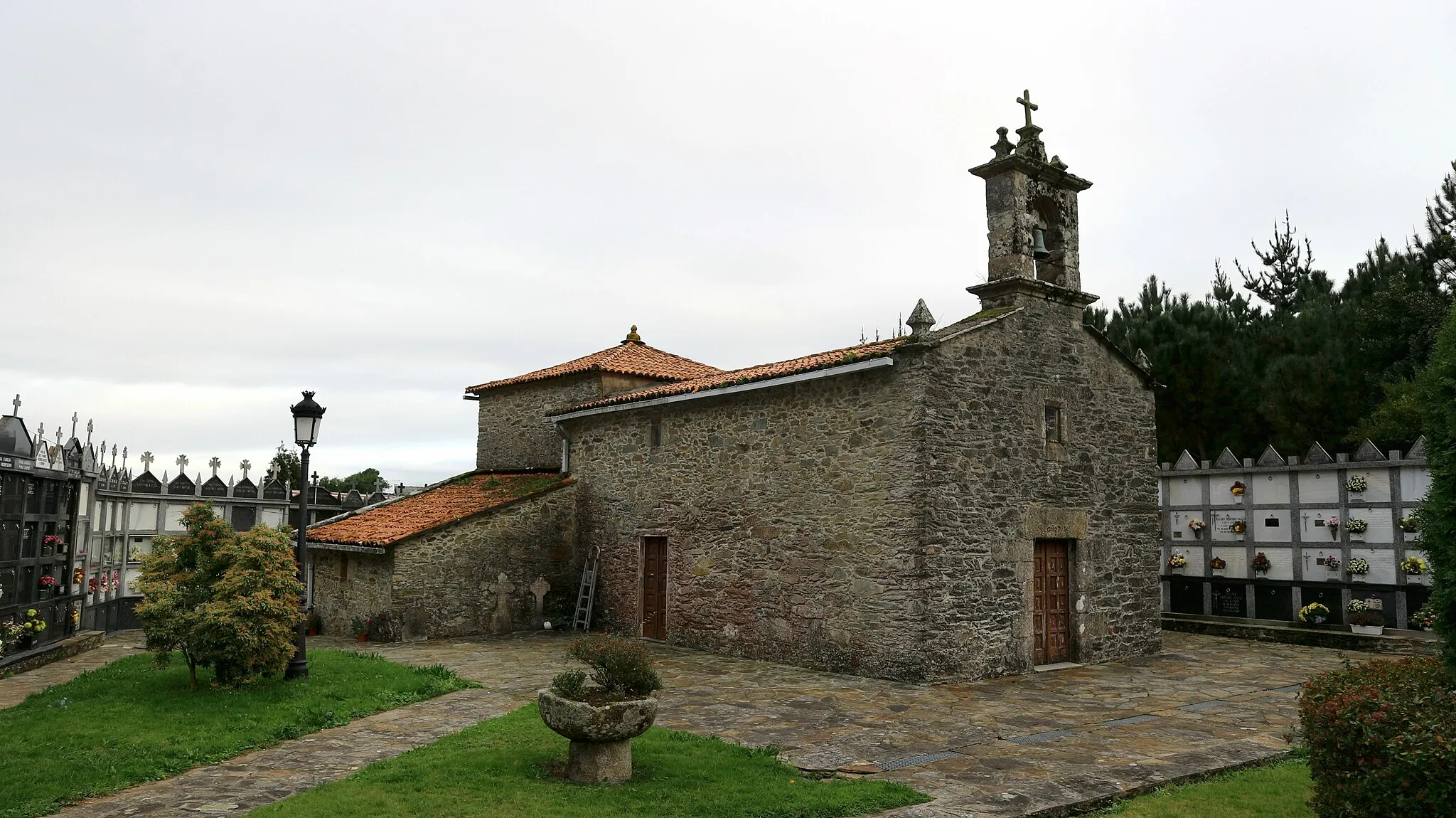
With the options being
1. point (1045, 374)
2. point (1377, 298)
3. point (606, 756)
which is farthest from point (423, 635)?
point (1377, 298)

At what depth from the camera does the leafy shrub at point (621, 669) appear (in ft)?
23.5

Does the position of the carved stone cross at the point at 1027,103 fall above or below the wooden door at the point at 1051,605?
above

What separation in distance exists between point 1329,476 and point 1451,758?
13153mm

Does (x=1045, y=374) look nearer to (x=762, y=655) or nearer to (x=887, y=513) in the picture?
(x=887, y=513)

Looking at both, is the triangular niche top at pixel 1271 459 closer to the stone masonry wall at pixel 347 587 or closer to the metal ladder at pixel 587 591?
the metal ladder at pixel 587 591

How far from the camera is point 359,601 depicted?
53.2ft

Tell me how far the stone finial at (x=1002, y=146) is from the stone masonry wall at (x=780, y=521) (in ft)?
13.3

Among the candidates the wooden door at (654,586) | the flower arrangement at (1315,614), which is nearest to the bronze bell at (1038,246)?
the wooden door at (654,586)

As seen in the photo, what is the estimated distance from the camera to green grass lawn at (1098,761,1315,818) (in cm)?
632

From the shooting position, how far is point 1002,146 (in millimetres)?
13688

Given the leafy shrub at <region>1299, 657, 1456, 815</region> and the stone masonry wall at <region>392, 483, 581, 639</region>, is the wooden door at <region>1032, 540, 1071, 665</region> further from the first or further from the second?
the stone masonry wall at <region>392, 483, 581, 639</region>

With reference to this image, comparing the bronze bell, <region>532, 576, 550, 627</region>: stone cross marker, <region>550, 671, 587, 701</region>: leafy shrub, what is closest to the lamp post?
<region>550, 671, 587, 701</region>: leafy shrub

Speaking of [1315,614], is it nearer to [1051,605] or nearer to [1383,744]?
[1051,605]

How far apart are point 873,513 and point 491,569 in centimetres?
739
